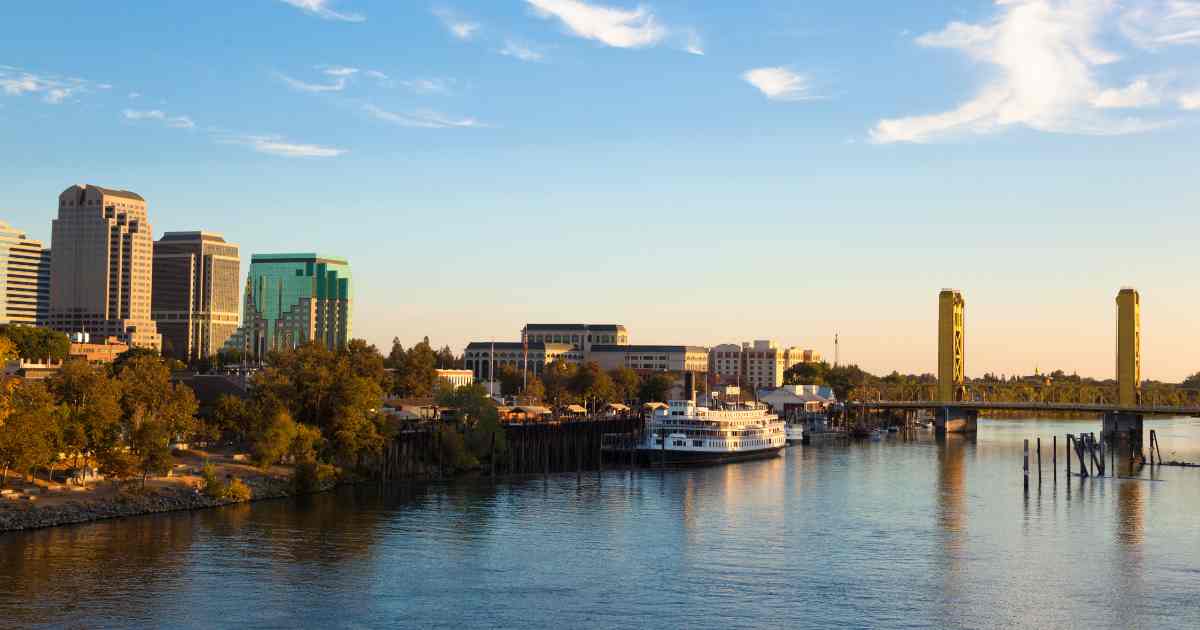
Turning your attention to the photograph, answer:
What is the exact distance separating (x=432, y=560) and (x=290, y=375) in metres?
46.9

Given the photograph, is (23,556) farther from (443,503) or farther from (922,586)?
(922,586)

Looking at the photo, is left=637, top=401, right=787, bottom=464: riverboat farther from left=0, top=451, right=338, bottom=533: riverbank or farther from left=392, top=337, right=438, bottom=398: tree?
left=0, top=451, right=338, bottom=533: riverbank

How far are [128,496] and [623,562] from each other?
32.3 metres

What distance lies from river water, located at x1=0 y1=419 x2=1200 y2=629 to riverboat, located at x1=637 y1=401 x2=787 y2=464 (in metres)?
31.0

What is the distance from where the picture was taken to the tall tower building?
7195 inches

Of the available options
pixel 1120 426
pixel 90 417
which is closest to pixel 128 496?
pixel 90 417

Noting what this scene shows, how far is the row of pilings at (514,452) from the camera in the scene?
4235 inches

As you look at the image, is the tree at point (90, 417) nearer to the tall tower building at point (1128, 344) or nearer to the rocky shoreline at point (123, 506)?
the rocky shoreline at point (123, 506)

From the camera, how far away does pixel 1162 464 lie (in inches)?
5182

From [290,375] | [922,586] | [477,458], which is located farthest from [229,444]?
[922,586]

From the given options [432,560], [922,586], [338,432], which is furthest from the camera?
[338,432]

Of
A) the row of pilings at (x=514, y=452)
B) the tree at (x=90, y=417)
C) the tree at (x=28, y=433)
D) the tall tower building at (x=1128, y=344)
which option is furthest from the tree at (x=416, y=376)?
the tall tower building at (x=1128, y=344)

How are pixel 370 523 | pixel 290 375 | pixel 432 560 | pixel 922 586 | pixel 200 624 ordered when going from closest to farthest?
pixel 200 624 < pixel 922 586 < pixel 432 560 < pixel 370 523 < pixel 290 375

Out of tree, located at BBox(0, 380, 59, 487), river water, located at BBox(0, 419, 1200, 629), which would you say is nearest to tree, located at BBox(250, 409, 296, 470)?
river water, located at BBox(0, 419, 1200, 629)
